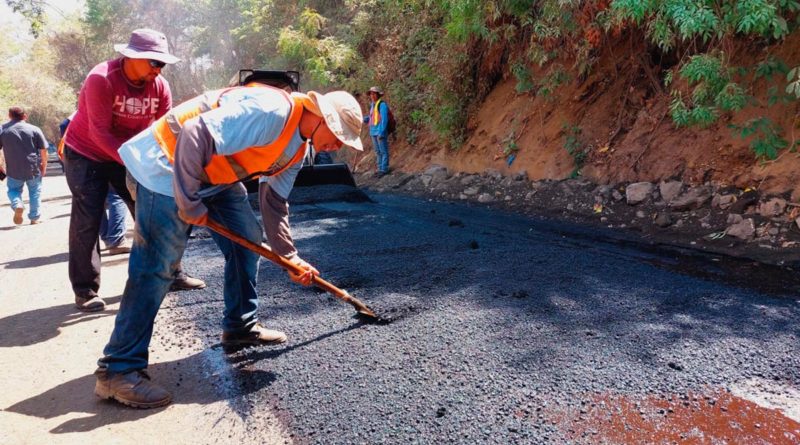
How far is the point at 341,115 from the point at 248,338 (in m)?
1.17

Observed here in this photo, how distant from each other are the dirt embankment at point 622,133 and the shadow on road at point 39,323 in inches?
197

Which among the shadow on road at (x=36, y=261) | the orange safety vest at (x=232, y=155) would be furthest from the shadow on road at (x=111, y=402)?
the shadow on road at (x=36, y=261)

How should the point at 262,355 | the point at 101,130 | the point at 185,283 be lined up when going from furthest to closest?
the point at 185,283 < the point at 101,130 < the point at 262,355

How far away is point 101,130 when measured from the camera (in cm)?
286

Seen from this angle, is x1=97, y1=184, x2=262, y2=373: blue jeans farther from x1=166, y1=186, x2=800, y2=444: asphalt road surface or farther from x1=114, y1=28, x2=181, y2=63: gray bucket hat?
x1=114, y1=28, x2=181, y2=63: gray bucket hat

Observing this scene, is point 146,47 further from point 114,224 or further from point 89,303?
point 114,224

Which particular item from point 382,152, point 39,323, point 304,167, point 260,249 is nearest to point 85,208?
point 39,323

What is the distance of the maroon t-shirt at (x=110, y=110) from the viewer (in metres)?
2.83

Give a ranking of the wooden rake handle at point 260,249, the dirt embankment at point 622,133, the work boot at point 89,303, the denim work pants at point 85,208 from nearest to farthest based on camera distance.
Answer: the wooden rake handle at point 260,249, the denim work pants at point 85,208, the work boot at point 89,303, the dirt embankment at point 622,133

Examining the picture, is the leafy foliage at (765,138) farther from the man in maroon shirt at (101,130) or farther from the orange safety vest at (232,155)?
the man in maroon shirt at (101,130)

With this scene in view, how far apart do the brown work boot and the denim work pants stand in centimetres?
125

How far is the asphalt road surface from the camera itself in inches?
69.7

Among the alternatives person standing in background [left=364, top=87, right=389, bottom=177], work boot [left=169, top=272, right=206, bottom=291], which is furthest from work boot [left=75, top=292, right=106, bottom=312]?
person standing in background [left=364, top=87, right=389, bottom=177]

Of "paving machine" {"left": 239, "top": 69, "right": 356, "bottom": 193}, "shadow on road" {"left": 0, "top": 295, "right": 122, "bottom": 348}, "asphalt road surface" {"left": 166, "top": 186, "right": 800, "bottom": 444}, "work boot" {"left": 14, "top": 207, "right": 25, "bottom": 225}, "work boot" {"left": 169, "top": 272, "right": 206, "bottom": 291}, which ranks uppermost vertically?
"paving machine" {"left": 239, "top": 69, "right": 356, "bottom": 193}
